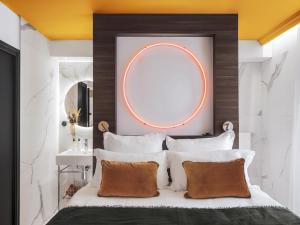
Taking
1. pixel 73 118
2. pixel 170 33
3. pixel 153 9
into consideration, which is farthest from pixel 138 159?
pixel 73 118

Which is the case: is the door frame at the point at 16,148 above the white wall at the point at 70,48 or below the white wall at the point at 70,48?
below

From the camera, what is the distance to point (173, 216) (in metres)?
2.21

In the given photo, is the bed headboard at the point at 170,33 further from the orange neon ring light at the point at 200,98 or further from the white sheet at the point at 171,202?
the white sheet at the point at 171,202

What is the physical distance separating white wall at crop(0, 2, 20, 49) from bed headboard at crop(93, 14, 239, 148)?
0.82m

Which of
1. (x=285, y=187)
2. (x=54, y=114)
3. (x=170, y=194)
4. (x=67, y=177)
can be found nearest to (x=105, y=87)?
(x=170, y=194)

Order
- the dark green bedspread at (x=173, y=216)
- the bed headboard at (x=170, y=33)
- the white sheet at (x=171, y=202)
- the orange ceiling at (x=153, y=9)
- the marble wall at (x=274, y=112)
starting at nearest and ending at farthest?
the dark green bedspread at (x=173, y=216) < the white sheet at (x=171, y=202) < the orange ceiling at (x=153, y=9) < the bed headboard at (x=170, y=33) < the marble wall at (x=274, y=112)

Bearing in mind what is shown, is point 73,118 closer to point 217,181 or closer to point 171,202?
point 171,202

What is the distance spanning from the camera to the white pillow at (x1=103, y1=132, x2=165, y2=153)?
3115mm

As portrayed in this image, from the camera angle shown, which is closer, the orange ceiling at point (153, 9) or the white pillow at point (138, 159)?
the white pillow at point (138, 159)

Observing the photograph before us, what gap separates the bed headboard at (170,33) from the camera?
347 centimetres

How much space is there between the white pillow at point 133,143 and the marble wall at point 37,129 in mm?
1085

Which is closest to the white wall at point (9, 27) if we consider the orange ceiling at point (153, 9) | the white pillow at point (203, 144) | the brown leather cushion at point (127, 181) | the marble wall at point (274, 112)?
the orange ceiling at point (153, 9)

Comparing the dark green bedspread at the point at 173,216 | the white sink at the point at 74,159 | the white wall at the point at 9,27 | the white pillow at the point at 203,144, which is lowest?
the dark green bedspread at the point at 173,216

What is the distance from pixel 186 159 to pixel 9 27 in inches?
83.5
